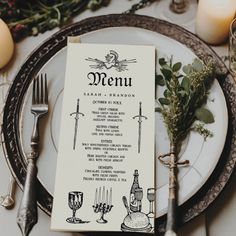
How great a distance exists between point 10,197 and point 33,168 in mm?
79

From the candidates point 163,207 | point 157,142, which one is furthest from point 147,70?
point 163,207

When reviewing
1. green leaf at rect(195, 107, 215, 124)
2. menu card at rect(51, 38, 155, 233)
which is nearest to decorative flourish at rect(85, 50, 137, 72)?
menu card at rect(51, 38, 155, 233)

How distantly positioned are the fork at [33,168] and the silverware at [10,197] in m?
0.07

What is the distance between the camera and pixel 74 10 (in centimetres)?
92

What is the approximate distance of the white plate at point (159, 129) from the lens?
714 millimetres

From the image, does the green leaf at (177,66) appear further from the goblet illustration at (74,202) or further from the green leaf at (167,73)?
the goblet illustration at (74,202)

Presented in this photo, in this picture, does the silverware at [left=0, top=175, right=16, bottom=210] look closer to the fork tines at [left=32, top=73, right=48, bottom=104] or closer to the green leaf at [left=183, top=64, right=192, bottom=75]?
the fork tines at [left=32, top=73, right=48, bottom=104]

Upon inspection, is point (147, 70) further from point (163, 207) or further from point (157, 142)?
point (163, 207)

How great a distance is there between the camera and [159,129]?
76 centimetres

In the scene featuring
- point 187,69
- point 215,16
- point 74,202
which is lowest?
point 74,202

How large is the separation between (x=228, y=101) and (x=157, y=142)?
135mm

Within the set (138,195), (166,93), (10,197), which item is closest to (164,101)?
(166,93)

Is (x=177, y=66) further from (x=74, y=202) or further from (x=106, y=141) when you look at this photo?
(x=74, y=202)

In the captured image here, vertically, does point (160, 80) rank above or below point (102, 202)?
above
